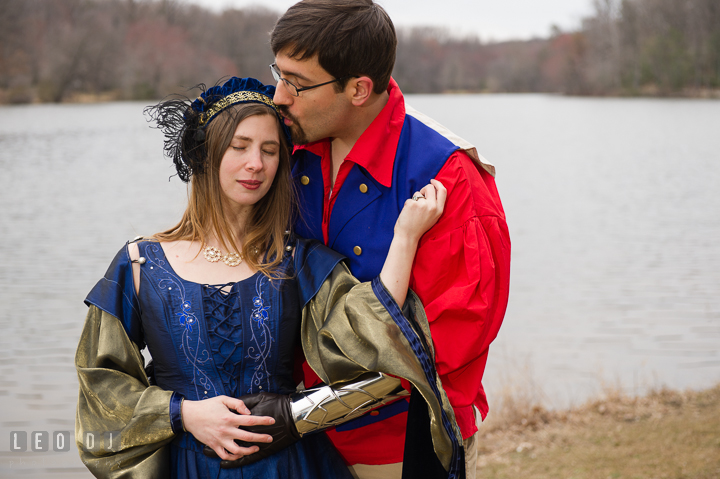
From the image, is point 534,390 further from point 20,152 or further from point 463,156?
point 20,152

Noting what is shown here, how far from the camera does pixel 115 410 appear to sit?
191 cm

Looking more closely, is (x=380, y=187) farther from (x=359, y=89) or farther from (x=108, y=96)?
(x=108, y=96)

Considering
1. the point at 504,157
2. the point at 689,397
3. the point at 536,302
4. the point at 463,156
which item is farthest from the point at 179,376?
the point at 504,157

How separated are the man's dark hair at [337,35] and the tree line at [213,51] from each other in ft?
138

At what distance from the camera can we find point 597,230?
14.1 meters

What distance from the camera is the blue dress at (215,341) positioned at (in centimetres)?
199

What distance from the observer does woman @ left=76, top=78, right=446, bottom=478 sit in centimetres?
192

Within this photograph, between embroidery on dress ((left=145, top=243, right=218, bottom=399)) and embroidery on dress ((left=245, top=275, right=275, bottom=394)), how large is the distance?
13 centimetres

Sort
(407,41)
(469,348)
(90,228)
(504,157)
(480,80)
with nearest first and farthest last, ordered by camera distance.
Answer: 1. (469,348)
2. (90,228)
3. (504,157)
4. (407,41)
5. (480,80)

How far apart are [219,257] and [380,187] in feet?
1.86

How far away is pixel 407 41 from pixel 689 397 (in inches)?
3099

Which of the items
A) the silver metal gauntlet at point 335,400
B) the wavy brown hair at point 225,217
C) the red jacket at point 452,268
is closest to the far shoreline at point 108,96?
the wavy brown hair at point 225,217

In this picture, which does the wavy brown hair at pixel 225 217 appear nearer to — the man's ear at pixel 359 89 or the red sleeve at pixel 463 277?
the man's ear at pixel 359 89

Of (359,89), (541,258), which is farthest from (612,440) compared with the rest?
(541,258)
